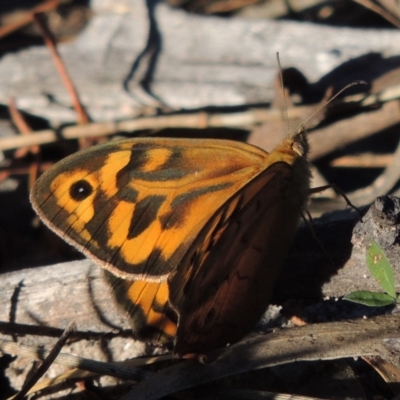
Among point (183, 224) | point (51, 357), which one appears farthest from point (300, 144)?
point (51, 357)

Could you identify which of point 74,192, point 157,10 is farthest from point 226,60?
point 74,192

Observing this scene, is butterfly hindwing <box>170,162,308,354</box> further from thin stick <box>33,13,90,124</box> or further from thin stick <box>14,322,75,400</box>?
thin stick <box>33,13,90,124</box>

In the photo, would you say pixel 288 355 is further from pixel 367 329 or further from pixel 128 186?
pixel 128 186

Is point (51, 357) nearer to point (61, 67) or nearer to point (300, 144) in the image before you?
point (300, 144)

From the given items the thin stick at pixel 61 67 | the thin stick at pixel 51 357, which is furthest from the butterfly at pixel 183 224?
the thin stick at pixel 61 67

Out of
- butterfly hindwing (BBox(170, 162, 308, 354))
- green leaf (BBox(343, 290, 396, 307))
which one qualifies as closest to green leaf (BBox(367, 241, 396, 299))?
green leaf (BBox(343, 290, 396, 307))

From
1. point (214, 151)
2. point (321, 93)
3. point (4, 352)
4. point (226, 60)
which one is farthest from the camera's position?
point (226, 60)

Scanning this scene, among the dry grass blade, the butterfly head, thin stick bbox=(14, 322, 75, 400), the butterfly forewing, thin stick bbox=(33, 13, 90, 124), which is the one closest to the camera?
the dry grass blade
